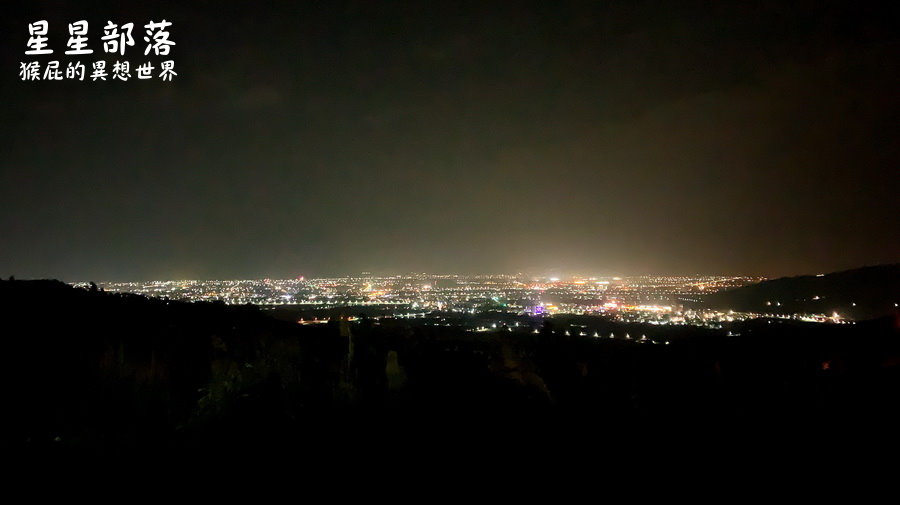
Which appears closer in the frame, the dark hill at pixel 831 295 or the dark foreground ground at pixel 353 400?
the dark foreground ground at pixel 353 400

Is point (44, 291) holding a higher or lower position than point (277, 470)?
higher

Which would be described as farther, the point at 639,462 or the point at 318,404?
the point at 318,404

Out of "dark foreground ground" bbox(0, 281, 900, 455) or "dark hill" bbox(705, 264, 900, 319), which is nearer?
"dark foreground ground" bbox(0, 281, 900, 455)

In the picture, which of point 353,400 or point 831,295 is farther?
point 831,295

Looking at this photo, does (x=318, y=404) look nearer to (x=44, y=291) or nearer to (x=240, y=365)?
(x=240, y=365)

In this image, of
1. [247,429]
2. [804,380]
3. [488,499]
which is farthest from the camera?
[804,380]

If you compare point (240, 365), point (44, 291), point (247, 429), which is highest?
point (44, 291)

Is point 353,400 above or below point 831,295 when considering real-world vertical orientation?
above

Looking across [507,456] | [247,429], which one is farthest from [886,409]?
[247,429]
